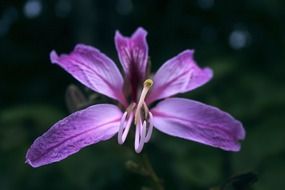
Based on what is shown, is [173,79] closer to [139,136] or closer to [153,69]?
[139,136]

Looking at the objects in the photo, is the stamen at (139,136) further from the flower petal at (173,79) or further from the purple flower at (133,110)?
the flower petal at (173,79)

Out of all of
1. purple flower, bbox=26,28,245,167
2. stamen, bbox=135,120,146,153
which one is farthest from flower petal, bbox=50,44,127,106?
stamen, bbox=135,120,146,153

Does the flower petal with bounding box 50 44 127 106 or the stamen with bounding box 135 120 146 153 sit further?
the flower petal with bounding box 50 44 127 106

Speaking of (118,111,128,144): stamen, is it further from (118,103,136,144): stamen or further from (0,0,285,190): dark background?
(0,0,285,190): dark background

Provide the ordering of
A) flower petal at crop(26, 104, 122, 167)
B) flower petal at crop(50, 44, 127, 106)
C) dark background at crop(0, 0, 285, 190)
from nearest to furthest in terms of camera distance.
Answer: flower petal at crop(26, 104, 122, 167)
flower petal at crop(50, 44, 127, 106)
dark background at crop(0, 0, 285, 190)

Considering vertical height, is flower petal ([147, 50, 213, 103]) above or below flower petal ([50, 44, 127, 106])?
below

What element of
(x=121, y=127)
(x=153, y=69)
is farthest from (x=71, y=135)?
(x=153, y=69)

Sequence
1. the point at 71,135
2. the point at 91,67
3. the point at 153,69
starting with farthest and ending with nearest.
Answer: the point at 153,69 < the point at 91,67 < the point at 71,135

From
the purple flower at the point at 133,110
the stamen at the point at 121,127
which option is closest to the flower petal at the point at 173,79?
the purple flower at the point at 133,110
